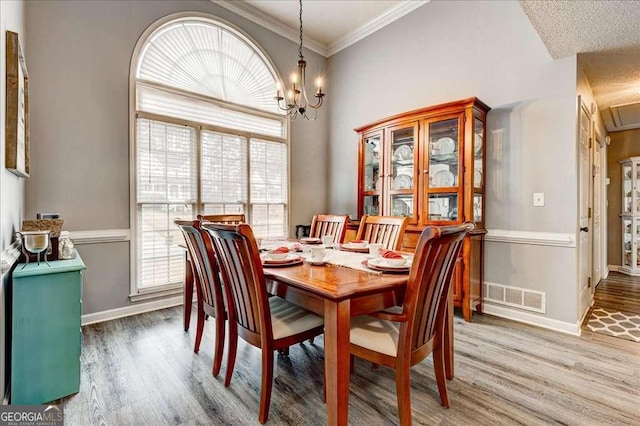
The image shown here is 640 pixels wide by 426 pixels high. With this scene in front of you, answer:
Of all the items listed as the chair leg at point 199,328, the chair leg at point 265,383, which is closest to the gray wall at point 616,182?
the chair leg at point 265,383

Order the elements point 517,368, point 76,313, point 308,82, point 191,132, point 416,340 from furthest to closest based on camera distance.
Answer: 1. point 308,82
2. point 191,132
3. point 517,368
4. point 76,313
5. point 416,340

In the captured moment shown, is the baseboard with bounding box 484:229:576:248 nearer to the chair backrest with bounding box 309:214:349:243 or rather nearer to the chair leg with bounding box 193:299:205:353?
the chair backrest with bounding box 309:214:349:243

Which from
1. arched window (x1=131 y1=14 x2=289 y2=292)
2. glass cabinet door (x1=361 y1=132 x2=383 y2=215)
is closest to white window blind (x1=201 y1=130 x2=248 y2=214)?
arched window (x1=131 y1=14 x2=289 y2=292)

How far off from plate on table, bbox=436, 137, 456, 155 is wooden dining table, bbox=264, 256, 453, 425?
1899 mm

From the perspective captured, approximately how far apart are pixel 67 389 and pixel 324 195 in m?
3.58

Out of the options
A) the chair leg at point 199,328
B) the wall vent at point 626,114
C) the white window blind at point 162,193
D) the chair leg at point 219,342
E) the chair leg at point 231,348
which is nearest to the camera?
the chair leg at point 231,348

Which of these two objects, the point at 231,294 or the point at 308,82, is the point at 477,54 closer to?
the point at 308,82

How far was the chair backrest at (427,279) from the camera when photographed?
4.29 feet

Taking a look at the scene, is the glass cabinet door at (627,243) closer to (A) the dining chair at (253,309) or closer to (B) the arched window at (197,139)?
(B) the arched window at (197,139)

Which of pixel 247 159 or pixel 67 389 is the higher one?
pixel 247 159

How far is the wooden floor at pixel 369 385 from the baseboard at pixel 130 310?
38 cm

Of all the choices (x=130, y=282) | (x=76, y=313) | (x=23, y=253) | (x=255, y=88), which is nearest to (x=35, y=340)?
(x=76, y=313)

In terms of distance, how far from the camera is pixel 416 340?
1434 mm

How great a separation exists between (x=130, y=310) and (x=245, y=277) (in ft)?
7.23
